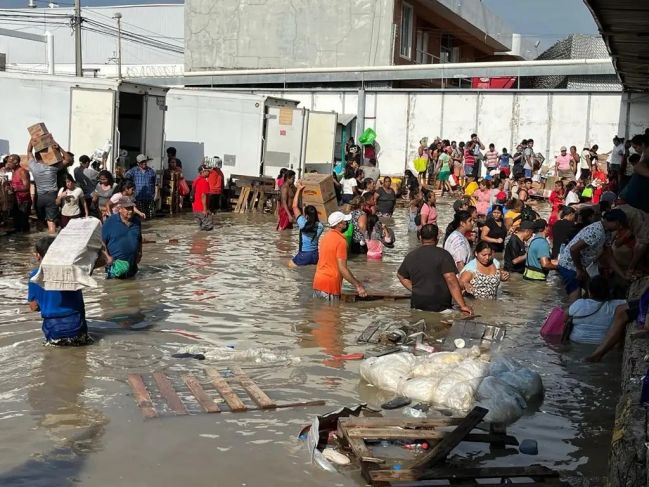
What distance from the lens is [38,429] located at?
6.45m

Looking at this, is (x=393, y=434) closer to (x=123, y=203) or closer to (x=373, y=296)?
(x=373, y=296)

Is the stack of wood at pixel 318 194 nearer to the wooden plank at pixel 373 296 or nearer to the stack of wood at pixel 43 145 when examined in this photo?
the stack of wood at pixel 43 145

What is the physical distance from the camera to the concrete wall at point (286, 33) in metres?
36.0

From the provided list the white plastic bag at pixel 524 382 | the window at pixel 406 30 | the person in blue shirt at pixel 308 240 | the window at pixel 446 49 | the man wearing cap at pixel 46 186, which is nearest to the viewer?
the white plastic bag at pixel 524 382

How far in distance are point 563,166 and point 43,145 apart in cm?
1630

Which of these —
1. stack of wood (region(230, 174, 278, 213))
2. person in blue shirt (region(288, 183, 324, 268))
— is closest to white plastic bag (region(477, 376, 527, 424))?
person in blue shirt (region(288, 183, 324, 268))

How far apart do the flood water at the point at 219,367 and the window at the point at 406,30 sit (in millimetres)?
24991

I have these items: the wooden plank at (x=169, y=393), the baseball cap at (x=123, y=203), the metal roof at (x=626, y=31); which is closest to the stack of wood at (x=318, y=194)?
the metal roof at (x=626, y=31)

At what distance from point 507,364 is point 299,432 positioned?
7.05 feet

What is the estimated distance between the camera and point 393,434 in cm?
618

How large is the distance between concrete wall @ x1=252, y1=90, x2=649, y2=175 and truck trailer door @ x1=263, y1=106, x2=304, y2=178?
26.7ft

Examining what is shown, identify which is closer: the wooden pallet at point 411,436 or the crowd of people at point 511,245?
the wooden pallet at point 411,436

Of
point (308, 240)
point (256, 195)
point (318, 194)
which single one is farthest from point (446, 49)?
point (308, 240)

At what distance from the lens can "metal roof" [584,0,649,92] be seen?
26.5 ft
